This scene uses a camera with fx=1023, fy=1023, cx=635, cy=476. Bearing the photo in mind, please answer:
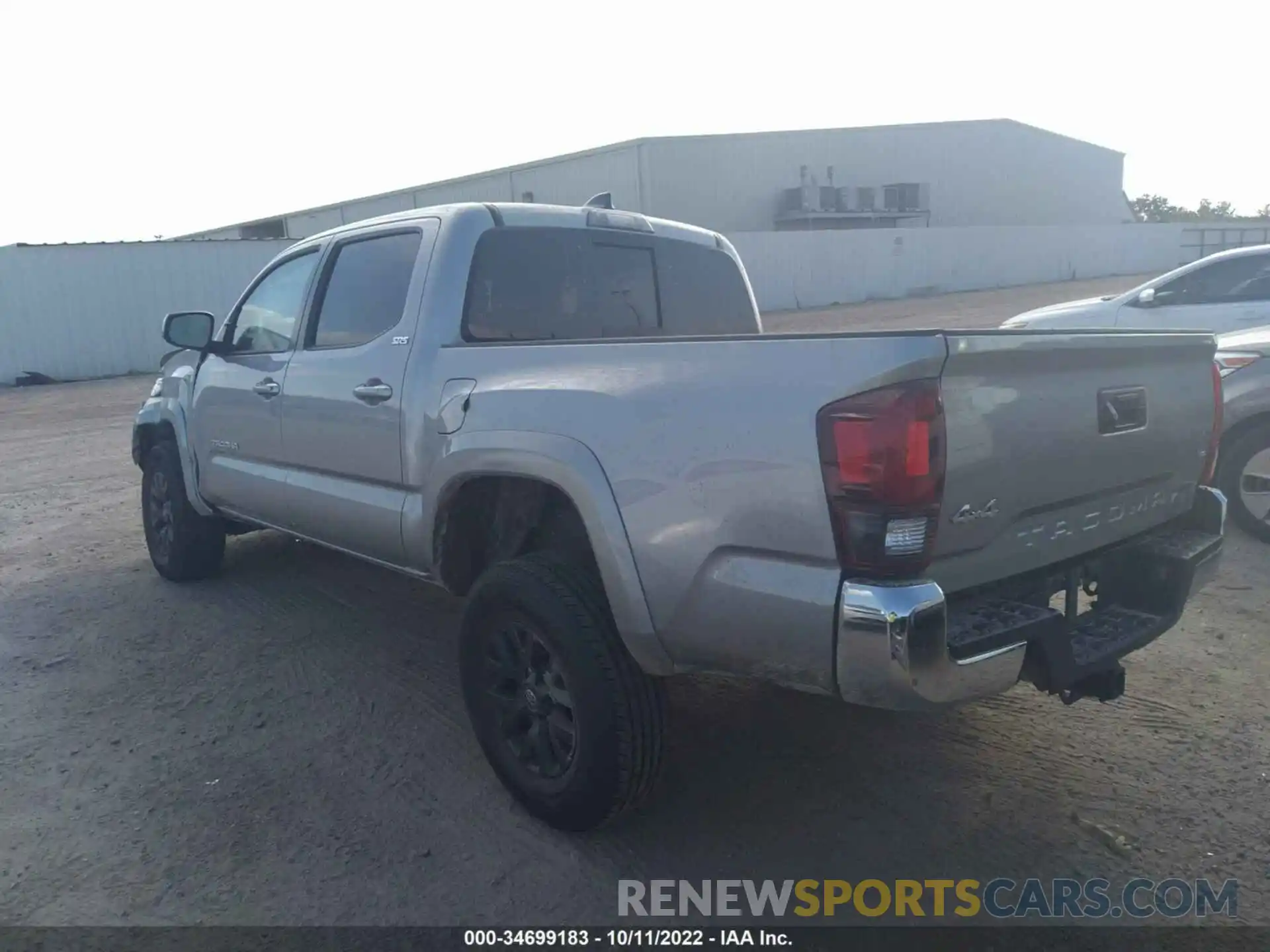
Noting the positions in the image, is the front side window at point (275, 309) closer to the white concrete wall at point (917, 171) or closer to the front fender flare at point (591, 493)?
the front fender flare at point (591, 493)

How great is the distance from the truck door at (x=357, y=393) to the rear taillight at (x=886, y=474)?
1980mm

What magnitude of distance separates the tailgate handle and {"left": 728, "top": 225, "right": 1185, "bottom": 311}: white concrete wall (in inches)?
1179

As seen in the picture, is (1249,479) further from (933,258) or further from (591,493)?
(933,258)

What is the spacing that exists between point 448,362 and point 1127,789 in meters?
2.74

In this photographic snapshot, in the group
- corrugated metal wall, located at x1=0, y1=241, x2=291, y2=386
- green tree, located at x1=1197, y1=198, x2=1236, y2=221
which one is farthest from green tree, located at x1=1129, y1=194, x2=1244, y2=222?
corrugated metal wall, located at x1=0, y1=241, x2=291, y2=386

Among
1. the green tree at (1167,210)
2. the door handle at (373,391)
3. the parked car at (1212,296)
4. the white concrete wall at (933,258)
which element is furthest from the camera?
the green tree at (1167,210)

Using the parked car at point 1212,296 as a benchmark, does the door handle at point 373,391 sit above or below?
above

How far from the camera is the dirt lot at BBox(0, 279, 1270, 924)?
9.93 ft

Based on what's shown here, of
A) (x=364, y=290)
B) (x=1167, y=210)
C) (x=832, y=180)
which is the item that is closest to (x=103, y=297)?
(x=364, y=290)

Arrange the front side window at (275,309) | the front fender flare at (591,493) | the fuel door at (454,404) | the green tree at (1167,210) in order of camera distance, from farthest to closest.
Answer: the green tree at (1167,210) < the front side window at (275,309) < the fuel door at (454,404) < the front fender flare at (591,493)

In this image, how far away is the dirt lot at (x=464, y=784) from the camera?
119 inches

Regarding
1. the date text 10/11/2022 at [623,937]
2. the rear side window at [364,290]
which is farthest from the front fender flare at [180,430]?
the date text 10/11/2022 at [623,937]

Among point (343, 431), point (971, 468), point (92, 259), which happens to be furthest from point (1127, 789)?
point (92, 259)

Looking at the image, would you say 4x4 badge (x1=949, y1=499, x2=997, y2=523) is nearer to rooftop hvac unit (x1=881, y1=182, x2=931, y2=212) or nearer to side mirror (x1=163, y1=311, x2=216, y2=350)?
side mirror (x1=163, y1=311, x2=216, y2=350)
